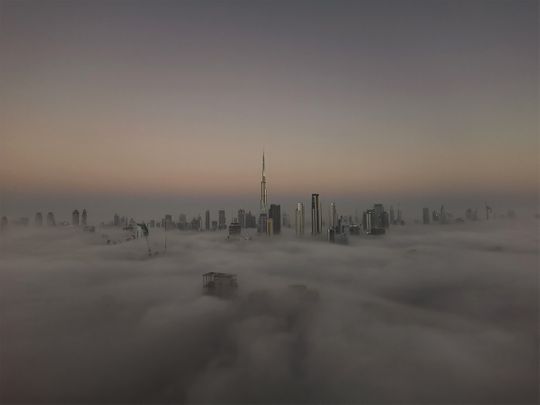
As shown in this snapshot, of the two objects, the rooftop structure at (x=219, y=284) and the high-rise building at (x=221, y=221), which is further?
the high-rise building at (x=221, y=221)

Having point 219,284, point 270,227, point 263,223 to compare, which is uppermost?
point 263,223

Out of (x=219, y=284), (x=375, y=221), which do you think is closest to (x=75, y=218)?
(x=219, y=284)

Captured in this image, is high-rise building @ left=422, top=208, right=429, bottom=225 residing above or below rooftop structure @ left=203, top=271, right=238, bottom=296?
above

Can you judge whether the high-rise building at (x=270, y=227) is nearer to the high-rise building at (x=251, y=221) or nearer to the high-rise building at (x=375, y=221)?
the high-rise building at (x=251, y=221)

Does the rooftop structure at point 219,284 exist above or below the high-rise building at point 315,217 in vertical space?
below

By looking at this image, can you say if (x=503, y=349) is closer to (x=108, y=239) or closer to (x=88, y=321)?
(x=88, y=321)

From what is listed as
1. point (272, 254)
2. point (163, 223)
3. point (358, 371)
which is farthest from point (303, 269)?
point (163, 223)

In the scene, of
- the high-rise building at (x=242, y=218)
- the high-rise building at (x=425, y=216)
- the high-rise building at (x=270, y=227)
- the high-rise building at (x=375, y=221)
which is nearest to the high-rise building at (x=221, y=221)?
the high-rise building at (x=242, y=218)

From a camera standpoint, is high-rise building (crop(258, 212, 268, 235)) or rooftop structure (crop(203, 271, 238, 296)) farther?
high-rise building (crop(258, 212, 268, 235))

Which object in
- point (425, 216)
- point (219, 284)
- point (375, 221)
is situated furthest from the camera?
point (375, 221)

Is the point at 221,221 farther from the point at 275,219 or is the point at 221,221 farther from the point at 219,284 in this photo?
the point at 219,284

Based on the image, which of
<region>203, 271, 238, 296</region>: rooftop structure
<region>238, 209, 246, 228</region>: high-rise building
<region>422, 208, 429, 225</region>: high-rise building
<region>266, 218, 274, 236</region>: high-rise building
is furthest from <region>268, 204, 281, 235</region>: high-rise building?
<region>422, 208, 429, 225</region>: high-rise building

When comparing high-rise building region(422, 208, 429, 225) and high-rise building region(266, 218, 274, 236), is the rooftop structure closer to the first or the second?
high-rise building region(266, 218, 274, 236)
